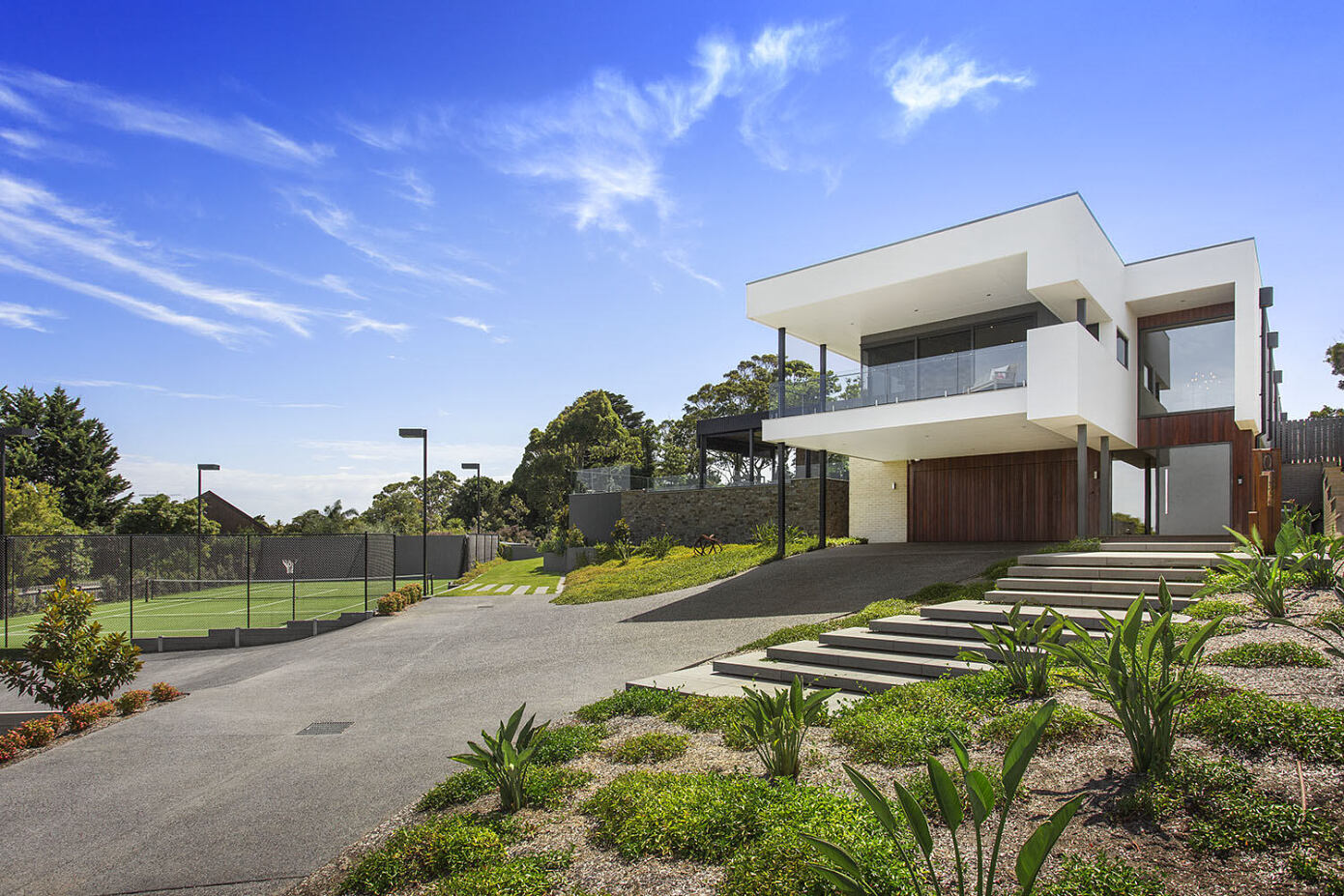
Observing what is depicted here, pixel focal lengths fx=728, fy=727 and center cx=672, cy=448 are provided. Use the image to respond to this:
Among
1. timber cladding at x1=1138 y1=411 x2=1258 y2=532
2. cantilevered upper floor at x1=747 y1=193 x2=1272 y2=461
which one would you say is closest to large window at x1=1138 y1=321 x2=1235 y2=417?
cantilevered upper floor at x1=747 y1=193 x2=1272 y2=461

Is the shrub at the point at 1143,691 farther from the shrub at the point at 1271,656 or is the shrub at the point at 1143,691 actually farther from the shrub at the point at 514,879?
the shrub at the point at 514,879

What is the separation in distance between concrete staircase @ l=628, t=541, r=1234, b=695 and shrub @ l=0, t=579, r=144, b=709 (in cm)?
736

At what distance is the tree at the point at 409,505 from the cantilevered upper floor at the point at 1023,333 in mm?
26414

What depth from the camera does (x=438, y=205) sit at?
11.9 meters

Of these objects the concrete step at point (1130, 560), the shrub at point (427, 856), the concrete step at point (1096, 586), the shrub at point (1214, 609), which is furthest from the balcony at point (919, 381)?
the shrub at point (427, 856)

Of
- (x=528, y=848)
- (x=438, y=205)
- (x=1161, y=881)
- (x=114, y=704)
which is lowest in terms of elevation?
(x=114, y=704)

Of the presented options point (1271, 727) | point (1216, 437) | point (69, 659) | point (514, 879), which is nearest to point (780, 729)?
point (514, 879)

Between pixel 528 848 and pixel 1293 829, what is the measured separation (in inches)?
140

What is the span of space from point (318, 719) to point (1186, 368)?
1788 centimetres

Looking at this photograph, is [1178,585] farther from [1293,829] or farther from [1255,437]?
[1255,437]

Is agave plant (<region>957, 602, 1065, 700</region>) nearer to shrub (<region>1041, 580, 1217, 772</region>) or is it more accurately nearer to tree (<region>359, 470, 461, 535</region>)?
shrub (<region>1041, 580, 1217, 772</region>)

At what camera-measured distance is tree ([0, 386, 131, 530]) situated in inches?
1416

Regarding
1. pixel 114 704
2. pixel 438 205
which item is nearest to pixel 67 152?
pixel 438 205

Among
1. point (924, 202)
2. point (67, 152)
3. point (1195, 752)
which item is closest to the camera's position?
point (1195, 752)
